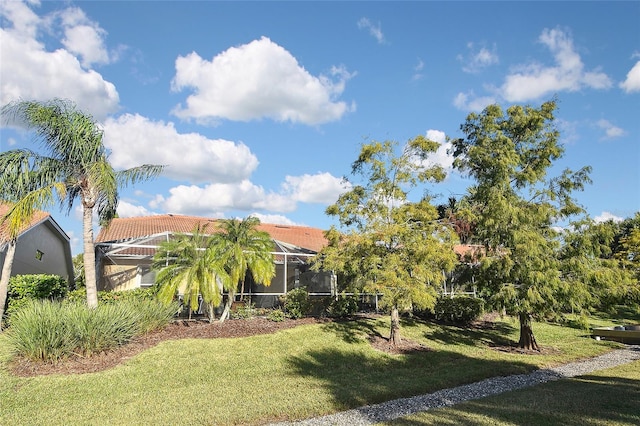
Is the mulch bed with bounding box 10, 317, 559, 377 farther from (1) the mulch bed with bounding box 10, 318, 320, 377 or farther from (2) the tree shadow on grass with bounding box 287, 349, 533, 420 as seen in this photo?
(2) the tree shadow on grass with bounding box 287, 349, 533, 420

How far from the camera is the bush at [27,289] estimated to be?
13.7 m

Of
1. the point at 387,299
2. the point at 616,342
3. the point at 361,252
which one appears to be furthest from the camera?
the point at 616,342

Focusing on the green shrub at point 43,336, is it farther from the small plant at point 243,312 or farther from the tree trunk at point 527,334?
the tree trunk at point 527,334

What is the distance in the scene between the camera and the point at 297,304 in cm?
1644

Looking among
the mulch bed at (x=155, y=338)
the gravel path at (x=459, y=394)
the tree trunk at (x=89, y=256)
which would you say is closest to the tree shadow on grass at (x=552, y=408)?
the gravel path at (x=459, y=394)

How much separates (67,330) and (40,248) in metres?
12.9

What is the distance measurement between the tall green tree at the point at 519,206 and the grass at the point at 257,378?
2.21 m

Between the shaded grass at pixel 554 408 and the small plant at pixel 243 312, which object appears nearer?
the shaded grass at pixel 554 408

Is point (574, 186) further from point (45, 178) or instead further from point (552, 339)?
point (45, 178)

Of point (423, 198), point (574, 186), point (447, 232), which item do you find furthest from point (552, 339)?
point (423, 198)

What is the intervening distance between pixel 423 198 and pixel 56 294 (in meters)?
13.9

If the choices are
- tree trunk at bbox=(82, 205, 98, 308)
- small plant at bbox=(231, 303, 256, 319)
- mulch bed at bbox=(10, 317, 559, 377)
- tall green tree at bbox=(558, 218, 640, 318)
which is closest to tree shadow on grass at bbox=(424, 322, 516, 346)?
mulch bed at bbox=(10, 317, 559, 377)

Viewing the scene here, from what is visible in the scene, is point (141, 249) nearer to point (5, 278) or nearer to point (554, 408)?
point (5, 278)

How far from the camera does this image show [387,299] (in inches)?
489
